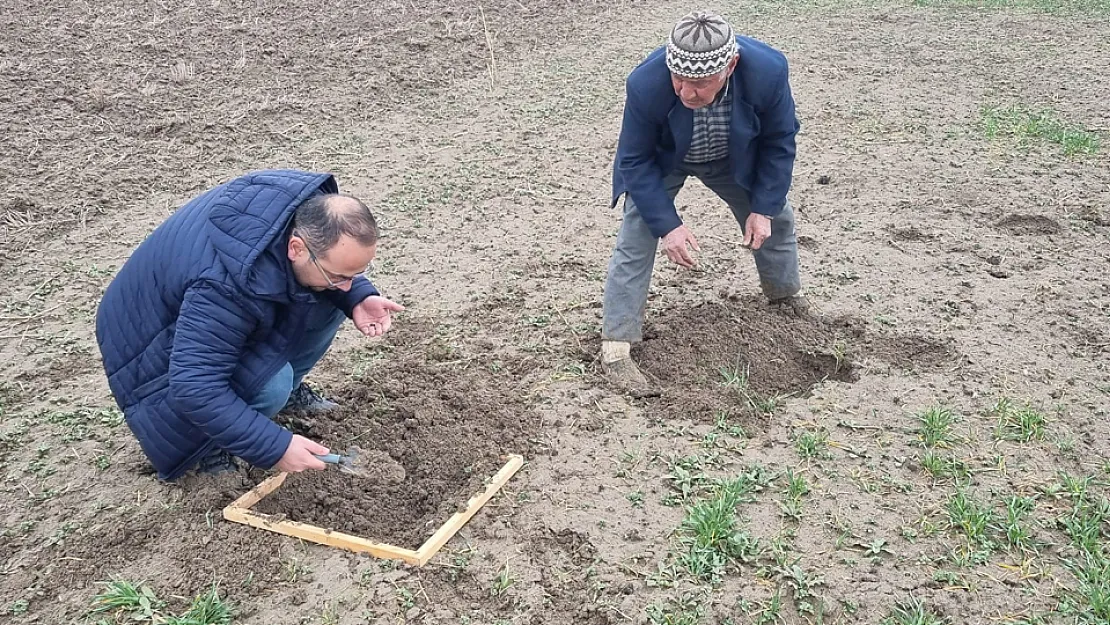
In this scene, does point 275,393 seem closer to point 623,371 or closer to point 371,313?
point 371,313

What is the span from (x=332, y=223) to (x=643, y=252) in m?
1.67

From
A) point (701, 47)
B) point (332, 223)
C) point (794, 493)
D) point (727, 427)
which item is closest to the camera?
point (332, 223)

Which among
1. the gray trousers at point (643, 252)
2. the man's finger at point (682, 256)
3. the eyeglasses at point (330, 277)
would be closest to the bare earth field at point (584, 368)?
the gray trousers at point (643, 252)

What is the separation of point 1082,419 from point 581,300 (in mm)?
2372

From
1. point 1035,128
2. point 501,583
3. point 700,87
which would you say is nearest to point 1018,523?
point 501,583

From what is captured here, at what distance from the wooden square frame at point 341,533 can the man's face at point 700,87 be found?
1614 mm

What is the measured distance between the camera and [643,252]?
14.0 ft

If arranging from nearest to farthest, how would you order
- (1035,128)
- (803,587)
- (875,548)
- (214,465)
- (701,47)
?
(803,587)
(875,548)
(701,47)
(214,465)
(1035,128)

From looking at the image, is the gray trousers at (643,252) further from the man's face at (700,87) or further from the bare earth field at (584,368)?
the man's face at (700,87)

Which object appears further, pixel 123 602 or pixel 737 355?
pixel 737 355

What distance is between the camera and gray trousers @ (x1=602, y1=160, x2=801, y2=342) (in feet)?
13.8

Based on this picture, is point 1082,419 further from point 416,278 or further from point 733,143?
point 416,278

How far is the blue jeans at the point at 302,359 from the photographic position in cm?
349

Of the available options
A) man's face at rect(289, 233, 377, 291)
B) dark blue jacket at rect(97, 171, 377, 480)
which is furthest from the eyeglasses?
dark blue jacket at rect(97, 171, 377, 480)
